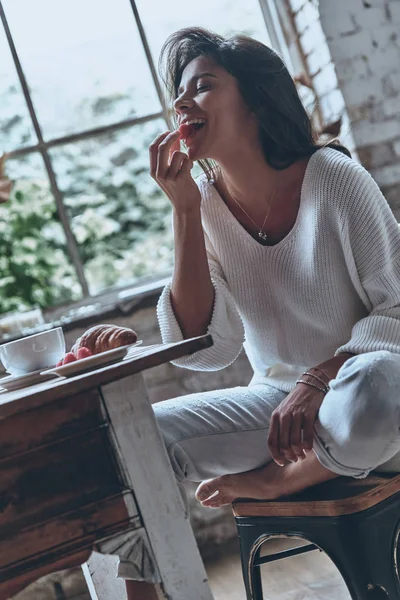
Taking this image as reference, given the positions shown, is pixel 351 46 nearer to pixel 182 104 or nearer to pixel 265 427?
pixel 182 104

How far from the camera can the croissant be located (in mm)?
1327

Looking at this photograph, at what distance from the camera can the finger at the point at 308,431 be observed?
1399 millimetres

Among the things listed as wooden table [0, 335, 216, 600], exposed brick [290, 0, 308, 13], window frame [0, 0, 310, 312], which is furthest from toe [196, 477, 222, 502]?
exposed brick [290, 0, 308, 13]

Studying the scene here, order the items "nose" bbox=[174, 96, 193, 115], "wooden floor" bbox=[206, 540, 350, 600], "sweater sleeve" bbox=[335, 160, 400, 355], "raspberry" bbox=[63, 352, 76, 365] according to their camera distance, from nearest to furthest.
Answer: "raspberry" bbox=[63, 352, 76, 365] → "sweater sleeve" bbox=[335, 160, 400, 355] → "nose" bbox=[174, 96, 193, 115] → "wooden floor" bbox=[206, 540, 350, 600]

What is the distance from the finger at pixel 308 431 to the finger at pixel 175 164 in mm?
569

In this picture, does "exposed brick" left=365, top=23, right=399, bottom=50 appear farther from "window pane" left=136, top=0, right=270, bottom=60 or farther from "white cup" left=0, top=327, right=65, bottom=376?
"white cup" left=0, top=327, right=65, bottom=376

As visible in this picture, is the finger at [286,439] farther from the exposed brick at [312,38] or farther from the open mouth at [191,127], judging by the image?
the exposed brick at [312,38]

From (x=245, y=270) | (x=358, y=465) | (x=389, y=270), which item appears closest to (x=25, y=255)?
(x=245, y=270)

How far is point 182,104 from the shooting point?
5.87ft

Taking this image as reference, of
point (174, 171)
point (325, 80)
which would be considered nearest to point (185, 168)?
point (174, 171)

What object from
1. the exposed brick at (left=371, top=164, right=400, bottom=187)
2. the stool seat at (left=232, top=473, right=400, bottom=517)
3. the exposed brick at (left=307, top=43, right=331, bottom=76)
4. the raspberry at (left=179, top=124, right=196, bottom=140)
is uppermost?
the exposed brick at (left=307, top=43, right=331, bottom=76)

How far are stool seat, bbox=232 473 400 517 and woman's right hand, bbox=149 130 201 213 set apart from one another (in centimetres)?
61

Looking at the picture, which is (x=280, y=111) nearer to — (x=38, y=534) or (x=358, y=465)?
(x=358, y=465)

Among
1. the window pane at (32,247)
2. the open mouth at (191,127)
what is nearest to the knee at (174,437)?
the open mouth at (191,127)
